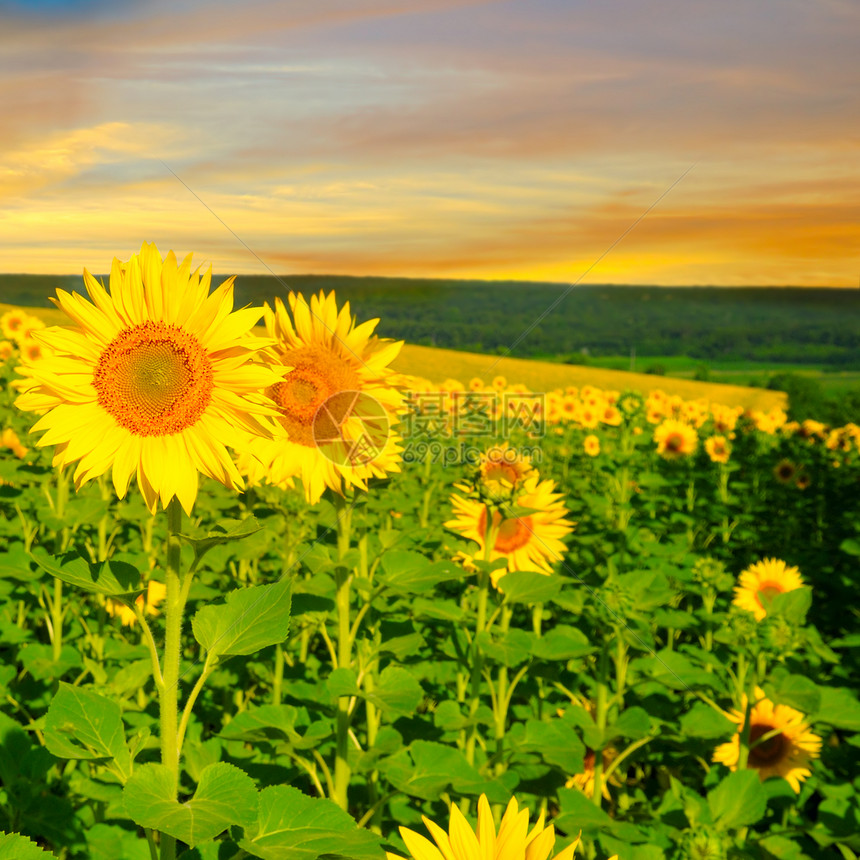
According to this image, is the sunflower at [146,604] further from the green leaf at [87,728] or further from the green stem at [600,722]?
the green leaf at [87,728]

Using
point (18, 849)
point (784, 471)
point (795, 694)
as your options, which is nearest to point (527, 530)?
point (795, 694)

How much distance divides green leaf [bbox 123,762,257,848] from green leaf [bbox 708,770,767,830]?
7.70 feet

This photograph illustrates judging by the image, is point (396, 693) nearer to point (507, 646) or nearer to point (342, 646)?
point (342, 646)

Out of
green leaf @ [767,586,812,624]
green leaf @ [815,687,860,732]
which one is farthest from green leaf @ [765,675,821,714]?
green leaf @ [767,586,812,624]

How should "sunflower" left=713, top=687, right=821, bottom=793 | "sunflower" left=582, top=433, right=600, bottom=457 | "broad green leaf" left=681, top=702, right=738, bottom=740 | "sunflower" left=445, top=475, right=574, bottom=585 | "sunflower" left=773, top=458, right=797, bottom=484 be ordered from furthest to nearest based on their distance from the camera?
"sunflower" left=582, top=433, right=600, bottom=457 → "sunflower" left=773, top=458, right=797, bottom=484 → "sunflower" left=713, top=687, right=821, bottom=793 → "sunflower" left=445, top=475, right=574, bottom=585 → "broad green leaf" left=681, top=702, right=738, bottom=740

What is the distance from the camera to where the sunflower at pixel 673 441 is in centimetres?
1182

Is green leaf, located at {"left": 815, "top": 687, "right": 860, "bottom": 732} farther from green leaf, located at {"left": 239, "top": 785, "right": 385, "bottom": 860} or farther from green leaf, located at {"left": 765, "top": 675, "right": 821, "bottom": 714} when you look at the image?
green leaf, located at {"left": 239, "top": 785, "right": 385, "bottom": 860}

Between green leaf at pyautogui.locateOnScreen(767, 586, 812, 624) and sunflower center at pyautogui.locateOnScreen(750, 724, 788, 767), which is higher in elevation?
green leaf at pyautogui.locateOnScreen(767, 586, 812, 624)

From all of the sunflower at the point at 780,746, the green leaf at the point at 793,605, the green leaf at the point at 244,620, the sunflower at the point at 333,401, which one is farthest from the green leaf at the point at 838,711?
the green leaf at the point at 244,620

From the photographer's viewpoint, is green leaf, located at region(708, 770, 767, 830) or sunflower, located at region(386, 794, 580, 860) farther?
green leaf, located at region(708, 770, 767, 830)

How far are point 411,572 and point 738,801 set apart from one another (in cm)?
171

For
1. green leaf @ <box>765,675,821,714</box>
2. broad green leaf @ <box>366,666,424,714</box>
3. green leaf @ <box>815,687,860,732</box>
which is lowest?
green leaf @ <box>815,687,860,732</box>

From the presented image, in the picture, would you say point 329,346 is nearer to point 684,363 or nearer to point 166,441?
point 166,441

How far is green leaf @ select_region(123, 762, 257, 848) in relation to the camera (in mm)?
1636
